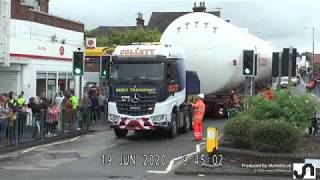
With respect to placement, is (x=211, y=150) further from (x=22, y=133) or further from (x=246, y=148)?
(x=22, y=133)

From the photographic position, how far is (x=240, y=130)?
1619 centimetres

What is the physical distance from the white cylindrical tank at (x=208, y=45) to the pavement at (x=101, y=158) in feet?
18.5

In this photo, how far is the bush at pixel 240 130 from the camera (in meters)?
16.0

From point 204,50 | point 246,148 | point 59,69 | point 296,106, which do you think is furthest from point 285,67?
point 59,69

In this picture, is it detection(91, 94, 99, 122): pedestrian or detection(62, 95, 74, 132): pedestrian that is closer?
detection(62, 95, 74, 132): pedestrian

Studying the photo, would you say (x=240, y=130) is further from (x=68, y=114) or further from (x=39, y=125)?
(x=68, y=114)

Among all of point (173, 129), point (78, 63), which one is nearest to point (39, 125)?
point (173, 129)

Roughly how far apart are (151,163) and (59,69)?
16.4m

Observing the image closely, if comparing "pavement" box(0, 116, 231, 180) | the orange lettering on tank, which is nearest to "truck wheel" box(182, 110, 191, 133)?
"pavement" box(0, 116, 231, 180)

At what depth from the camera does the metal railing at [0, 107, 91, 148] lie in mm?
19766

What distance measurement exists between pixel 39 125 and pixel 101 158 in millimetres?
5412

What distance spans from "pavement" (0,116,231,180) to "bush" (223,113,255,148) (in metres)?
1.56

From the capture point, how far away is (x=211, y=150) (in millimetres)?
14984

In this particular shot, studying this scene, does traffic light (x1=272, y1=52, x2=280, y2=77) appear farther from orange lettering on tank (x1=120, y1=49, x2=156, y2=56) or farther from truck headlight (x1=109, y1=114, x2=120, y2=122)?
truck headlight (x1=109, y1=114, x2=120, y2=122)
